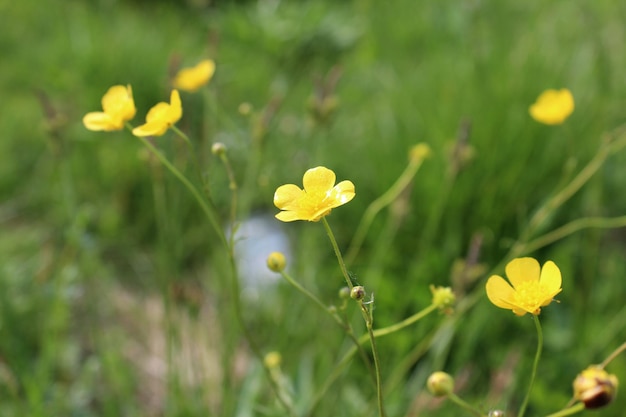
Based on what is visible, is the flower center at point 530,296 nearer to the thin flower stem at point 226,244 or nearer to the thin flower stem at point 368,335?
the thin flower stem at point 368,335

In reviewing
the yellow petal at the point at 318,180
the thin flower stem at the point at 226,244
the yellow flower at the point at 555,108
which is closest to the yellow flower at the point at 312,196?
the yellow petal at the point at 318,180

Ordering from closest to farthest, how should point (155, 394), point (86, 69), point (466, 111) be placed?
point (155, 394) < point (466, 111) < point (86, 69)

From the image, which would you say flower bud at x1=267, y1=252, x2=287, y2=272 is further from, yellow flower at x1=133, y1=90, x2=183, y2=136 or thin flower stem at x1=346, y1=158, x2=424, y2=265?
thin flower stem at x1=346, y1=158, x2=424, y2=265

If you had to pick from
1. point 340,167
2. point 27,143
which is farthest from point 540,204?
point 27,143

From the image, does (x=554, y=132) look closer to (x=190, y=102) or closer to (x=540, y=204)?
(x=540, y=204)

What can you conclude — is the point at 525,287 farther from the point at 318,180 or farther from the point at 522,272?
the point at 318,180
